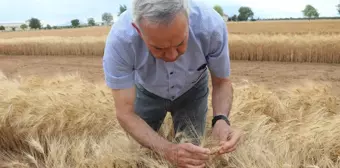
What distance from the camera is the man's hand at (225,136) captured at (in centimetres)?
141

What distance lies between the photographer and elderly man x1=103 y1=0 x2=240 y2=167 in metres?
1.26

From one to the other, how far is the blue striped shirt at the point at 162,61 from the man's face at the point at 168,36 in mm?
277

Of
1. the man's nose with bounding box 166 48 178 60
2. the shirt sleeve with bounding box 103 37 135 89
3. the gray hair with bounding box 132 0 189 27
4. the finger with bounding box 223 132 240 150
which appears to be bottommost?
the finger with bounding box 223 132 240 150

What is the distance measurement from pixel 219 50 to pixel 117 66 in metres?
0.47

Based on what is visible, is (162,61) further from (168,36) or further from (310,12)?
(310,12)

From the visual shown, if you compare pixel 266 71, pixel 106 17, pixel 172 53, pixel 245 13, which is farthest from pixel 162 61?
pixel 106 17

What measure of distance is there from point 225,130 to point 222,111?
0.20m

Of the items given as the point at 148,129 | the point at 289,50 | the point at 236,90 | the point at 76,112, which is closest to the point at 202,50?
the point at 148,129

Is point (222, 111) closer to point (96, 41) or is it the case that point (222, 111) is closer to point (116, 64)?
point (116, 64)

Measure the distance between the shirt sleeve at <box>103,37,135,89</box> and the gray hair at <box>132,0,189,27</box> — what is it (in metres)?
0.36

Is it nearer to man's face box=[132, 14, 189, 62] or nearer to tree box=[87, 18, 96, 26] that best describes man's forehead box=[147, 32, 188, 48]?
man's face box=[132, 14, 189, 62]

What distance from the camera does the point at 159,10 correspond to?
121 centimetres

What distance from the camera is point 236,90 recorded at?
11.2 feet

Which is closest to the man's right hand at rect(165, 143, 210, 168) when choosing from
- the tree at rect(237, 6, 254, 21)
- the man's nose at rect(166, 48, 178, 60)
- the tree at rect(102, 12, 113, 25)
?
the man's nose at rect(166, 48, 178, 60)
